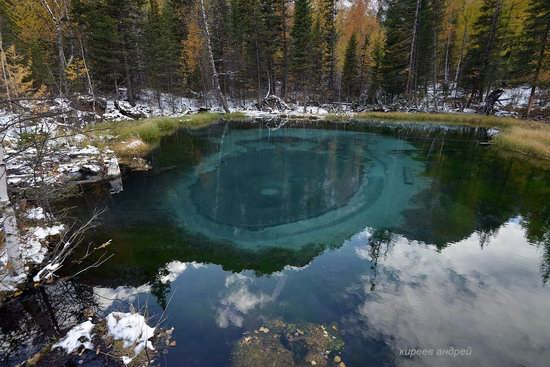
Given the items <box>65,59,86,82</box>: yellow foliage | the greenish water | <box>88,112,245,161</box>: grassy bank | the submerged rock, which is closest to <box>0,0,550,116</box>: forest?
<box>65,59,86,82</box>: yellow foliage

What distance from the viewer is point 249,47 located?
34.0 metres

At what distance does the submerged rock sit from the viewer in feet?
12.9

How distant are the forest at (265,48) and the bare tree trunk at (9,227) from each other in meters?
23.5

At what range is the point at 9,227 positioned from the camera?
4434 mm

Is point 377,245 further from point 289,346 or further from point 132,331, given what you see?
point 132,331

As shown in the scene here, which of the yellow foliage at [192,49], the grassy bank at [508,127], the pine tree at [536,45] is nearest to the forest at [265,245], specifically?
the grassy bank at [508,127]

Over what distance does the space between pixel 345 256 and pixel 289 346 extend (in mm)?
3138

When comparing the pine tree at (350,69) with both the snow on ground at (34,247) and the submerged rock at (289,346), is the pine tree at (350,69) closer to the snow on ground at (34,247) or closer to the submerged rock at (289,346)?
the snow on ground at (34,247)

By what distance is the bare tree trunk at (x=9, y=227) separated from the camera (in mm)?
4070

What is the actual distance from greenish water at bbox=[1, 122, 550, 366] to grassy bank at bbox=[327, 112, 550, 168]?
2948 millimetres

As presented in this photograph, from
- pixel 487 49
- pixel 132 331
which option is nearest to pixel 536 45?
pixel 487 49

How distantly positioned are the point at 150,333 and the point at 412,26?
36.1 metres

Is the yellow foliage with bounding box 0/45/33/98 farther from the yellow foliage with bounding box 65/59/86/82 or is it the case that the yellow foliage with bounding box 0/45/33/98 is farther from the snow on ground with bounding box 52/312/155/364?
the snow on ground with bounding box 52/312/155/364

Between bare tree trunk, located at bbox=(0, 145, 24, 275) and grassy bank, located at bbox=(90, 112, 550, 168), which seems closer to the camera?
bare tree trunk, located at bbox=(0, 145, 24, 275)
